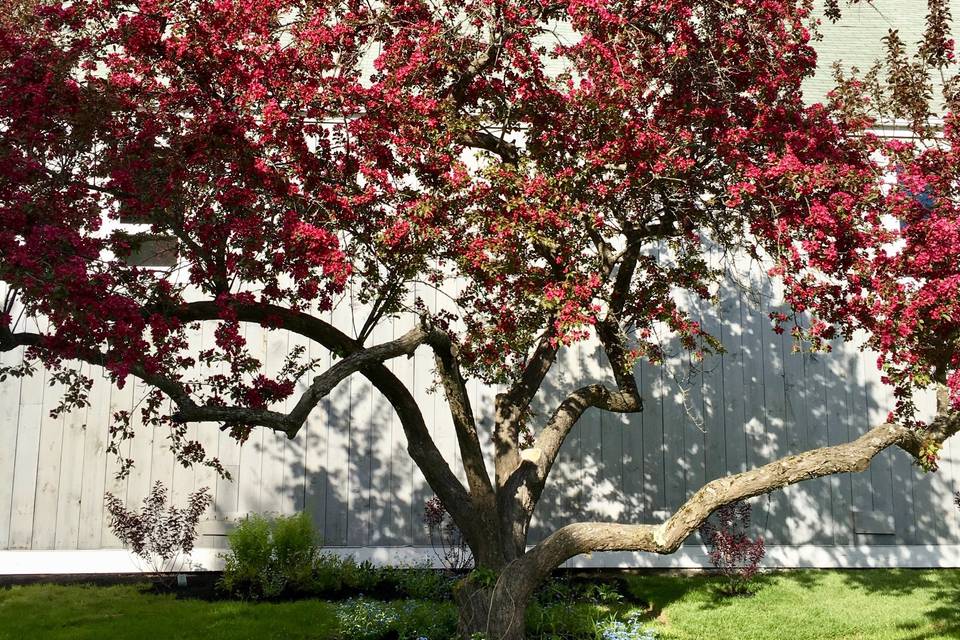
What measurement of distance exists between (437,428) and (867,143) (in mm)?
4709

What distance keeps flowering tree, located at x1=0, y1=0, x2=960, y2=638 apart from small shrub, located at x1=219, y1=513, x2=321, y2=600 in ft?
6.07

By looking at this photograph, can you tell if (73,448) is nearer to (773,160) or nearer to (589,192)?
(589,192)

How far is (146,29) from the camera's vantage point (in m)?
5.04

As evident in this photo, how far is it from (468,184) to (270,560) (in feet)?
12.7

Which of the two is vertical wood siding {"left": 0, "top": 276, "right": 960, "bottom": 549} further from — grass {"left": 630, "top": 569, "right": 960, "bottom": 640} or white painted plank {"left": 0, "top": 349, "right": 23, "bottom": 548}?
grass {"left": 630, "top": 569, "right": 960, "bottom": 640}

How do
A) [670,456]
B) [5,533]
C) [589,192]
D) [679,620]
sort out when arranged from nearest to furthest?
[589,192] → [679,620] → [5,533] → [670,456]

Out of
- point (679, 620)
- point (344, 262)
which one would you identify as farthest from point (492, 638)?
point (344, 262)

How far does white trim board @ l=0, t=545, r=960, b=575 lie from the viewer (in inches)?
311

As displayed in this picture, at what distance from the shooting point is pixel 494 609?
17.7 feet

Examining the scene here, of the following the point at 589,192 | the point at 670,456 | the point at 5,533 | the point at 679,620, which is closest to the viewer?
the point at 589,192

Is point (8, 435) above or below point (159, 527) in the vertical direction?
above

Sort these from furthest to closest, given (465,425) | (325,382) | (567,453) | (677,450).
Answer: (677,450) → (567,453) → (465,425) → (325,382)

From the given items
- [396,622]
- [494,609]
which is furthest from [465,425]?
[396,622]

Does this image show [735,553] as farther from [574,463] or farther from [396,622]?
[396,622]
